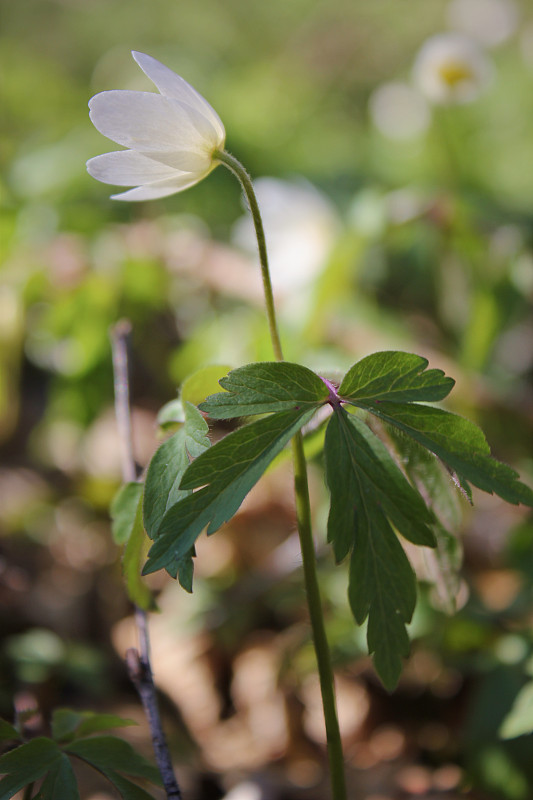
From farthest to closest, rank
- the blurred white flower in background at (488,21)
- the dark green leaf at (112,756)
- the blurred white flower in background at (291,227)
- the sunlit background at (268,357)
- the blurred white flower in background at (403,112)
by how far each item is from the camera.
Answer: the blurred white flower in background at (488,21), the blurred white flower in background at (403,112), the blurred white flower in background at (291,227), the sunlit background at (268,357), the dark green leaf at (112,756)

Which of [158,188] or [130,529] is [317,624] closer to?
[130,529]

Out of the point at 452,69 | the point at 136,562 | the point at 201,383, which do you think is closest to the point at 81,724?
the point at 136,562

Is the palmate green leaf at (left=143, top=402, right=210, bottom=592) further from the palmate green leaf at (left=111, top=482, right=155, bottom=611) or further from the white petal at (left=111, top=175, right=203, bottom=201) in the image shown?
the white petal at (left=111, top=175, right=203, bottom=201)

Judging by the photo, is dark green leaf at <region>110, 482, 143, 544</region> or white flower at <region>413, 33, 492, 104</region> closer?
dark green leaf at <region>110, 482, 143, 544</region>

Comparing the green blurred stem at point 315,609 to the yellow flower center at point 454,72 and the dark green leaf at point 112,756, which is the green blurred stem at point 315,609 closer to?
the dark green leaf at point 112,756

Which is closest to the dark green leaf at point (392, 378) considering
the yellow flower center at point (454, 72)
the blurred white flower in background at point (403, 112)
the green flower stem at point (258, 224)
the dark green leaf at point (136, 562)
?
the green flower stem at point (258, 224)

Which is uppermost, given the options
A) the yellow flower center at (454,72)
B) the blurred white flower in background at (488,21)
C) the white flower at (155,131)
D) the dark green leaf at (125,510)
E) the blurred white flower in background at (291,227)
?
the blurred white flower in background at (488,21)

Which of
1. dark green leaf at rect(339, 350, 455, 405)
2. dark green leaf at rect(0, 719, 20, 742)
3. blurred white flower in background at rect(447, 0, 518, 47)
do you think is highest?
blurred white flower in background at rect(447, 0, 518, 47)

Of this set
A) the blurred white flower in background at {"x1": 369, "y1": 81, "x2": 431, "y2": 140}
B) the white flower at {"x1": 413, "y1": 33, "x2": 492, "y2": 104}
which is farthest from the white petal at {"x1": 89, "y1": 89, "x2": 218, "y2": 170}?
the blurred white flower in background at {"x1": 369, "y1": 81, "x2": 431, "y2": 140}

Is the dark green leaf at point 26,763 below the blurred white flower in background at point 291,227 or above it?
below
